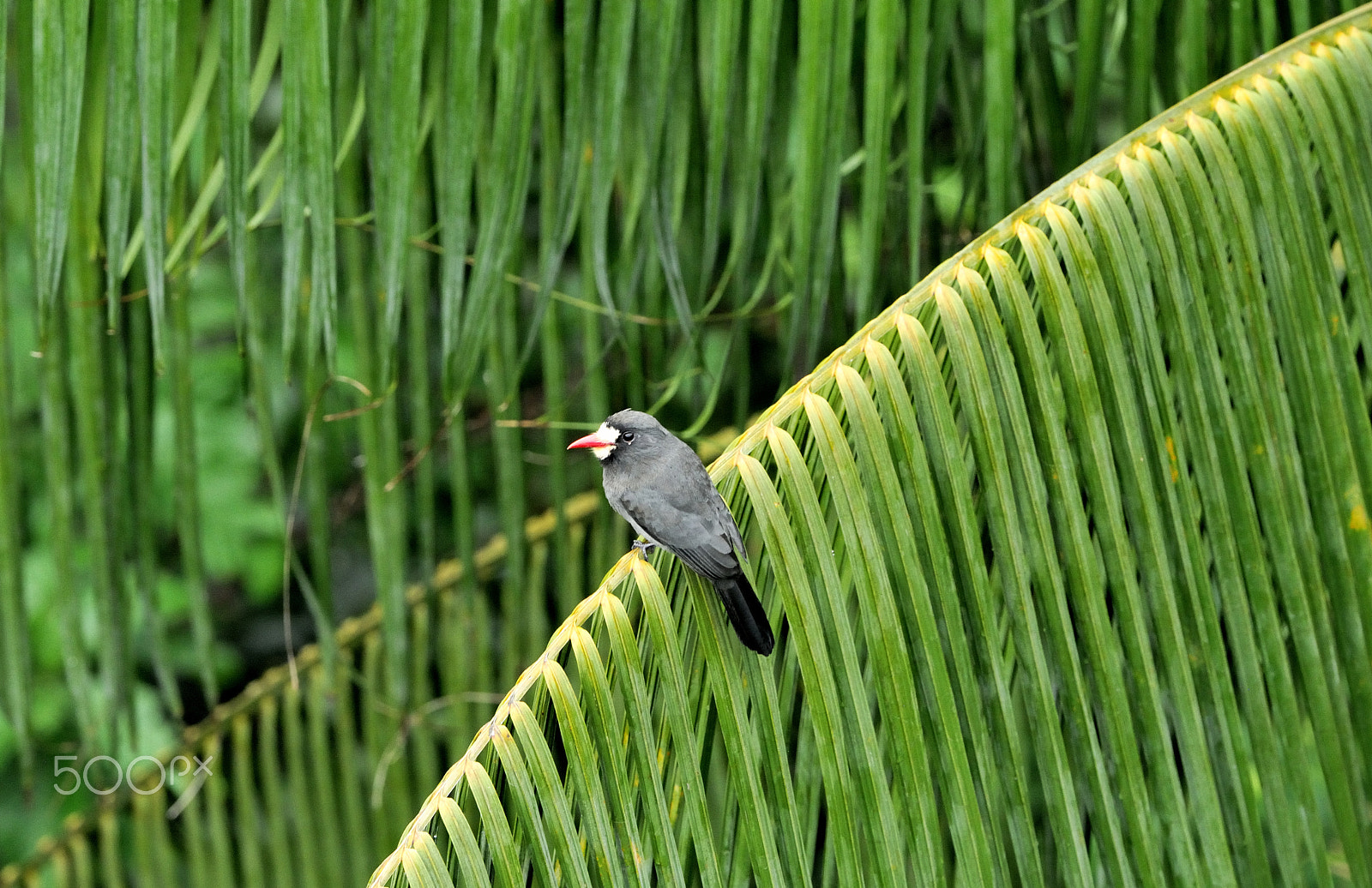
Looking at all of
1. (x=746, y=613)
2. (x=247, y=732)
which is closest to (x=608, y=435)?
(x=746, y=613)

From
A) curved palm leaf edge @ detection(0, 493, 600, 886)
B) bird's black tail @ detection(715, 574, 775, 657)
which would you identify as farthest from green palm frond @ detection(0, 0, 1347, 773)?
curved palm leaf edge @ detection(0, 493, 600, 886)

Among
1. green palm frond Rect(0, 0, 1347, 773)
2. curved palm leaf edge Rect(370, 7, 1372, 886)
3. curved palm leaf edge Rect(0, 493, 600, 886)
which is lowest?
curved palm leaf edge Rect(0, 493, 600, 886)

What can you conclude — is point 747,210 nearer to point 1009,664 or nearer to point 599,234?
point 599,234

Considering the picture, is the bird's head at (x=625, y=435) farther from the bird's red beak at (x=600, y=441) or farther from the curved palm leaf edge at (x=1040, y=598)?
the curved palm leaf edge at (x=1040, y=598)

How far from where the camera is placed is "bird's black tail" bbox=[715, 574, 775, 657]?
104cm

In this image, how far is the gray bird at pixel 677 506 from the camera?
1.06 meters

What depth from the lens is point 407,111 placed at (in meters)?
1.25

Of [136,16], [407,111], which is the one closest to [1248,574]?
[407,111]

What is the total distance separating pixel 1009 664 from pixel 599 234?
2.09ft

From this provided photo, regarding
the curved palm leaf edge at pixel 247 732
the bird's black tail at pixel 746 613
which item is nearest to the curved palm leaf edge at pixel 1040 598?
the bird's black tail at pixel 746 613

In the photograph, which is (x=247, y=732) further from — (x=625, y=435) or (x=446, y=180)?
(x=446, y=180)

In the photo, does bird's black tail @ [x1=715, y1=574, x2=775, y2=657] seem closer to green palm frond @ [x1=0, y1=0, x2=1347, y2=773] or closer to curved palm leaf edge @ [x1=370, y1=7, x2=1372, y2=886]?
curved palm leaf edge @ [x1=370, y1=7, x2=1372, y2=886]

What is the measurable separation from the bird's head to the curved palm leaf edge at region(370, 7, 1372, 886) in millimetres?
279

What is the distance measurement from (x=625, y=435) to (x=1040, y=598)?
0.63 meters
